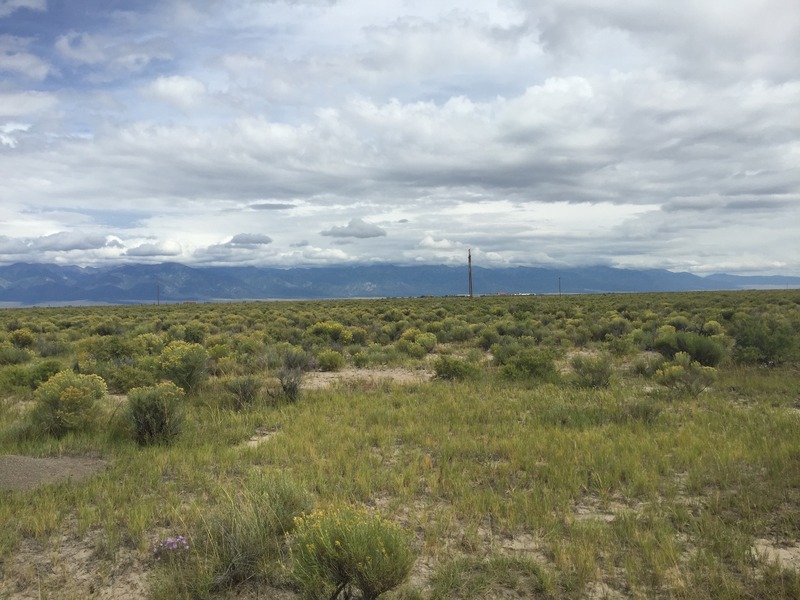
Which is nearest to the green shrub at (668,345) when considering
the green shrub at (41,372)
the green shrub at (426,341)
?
the green shrub at (426,341)

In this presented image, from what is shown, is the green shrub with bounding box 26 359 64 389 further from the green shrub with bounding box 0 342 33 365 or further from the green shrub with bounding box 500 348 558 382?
the green shrub with bounding box 500 348 558 382

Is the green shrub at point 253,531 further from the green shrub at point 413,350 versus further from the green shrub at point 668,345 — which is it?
the green shrub at point 668,345

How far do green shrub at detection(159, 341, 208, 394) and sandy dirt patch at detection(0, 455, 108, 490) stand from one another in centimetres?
492

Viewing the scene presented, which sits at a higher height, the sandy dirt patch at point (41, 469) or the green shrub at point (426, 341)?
the green shrub at point (426, 341)

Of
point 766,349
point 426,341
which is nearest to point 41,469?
point 426,341

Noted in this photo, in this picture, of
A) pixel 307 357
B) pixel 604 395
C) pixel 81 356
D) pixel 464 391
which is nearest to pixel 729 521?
pixel 604 395

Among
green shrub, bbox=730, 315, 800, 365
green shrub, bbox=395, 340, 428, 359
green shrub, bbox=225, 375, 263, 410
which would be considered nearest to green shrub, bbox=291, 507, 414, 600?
green shrub, bbox=225, 375, 263, 410

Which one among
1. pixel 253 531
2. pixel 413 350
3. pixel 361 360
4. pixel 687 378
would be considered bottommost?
pixel 361 360

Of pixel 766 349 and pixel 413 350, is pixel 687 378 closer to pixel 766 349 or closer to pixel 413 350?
pixel 766 349

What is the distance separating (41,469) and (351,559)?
5.15 meters

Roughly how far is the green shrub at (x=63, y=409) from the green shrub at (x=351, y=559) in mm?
6448

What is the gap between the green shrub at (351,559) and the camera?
394cm

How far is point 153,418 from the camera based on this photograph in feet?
27.4

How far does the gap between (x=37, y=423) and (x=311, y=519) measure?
6.51m
